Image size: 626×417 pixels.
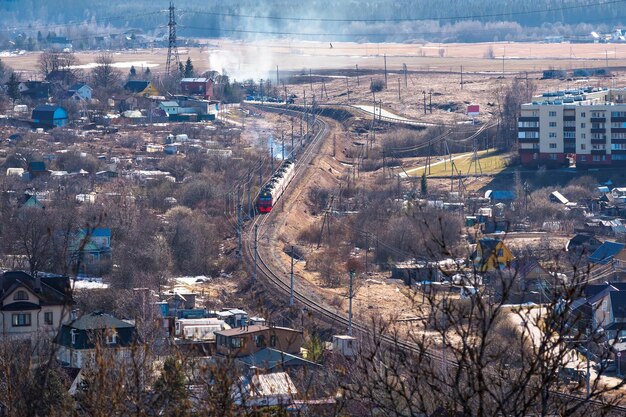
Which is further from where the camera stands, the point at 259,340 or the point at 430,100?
the point at 430,100

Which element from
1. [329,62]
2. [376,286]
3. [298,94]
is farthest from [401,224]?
[329,62]

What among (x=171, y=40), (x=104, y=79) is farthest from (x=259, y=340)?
(x=171, y=40)

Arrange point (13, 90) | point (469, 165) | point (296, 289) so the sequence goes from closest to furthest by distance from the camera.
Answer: point (296, 289)
point (469, 165)
point (13, 90)

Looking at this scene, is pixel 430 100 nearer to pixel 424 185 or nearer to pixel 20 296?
pixel 424 185

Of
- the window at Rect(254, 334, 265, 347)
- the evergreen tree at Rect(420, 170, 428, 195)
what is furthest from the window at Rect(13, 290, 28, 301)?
the evergreen tree at Rect(420, 170, 428, 195)

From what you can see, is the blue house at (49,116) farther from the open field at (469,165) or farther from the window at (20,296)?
the window at (20,296)

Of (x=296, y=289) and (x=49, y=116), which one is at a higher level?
(x=49, y=116)

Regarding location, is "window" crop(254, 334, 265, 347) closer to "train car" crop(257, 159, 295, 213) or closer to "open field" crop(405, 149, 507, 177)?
"train car" crop(257, 159, 295, 213)

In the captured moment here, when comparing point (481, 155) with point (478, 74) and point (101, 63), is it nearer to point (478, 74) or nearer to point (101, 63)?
point (478, 74)
